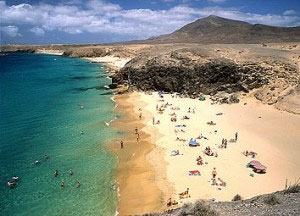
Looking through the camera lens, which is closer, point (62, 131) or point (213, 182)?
point (213, 182)

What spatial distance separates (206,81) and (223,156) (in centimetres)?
2779

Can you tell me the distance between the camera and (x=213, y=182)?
26.8 metres

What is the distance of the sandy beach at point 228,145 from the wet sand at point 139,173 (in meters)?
0.44

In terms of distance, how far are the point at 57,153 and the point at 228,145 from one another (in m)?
17.9

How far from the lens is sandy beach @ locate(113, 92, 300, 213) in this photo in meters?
26.4

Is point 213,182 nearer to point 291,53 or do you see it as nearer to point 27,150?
point 27,150

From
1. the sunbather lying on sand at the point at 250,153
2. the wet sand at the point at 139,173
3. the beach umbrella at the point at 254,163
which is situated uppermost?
the beach umbrella at the point at 254,163

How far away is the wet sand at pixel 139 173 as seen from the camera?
24.7m

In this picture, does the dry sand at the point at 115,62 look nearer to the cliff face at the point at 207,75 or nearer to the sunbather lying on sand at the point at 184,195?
the cliff face at the point at 207,75

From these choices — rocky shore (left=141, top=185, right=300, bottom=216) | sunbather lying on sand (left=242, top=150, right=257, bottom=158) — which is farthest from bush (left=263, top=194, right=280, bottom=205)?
sunbather lying on sand (left=242, top=150, right=257, bottom=158)

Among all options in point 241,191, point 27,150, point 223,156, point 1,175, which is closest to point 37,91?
point 27,150

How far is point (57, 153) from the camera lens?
114 feet

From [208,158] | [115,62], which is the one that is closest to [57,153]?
[208,158]

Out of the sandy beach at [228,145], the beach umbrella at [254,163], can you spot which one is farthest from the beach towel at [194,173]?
the beach umbrella at [254,163]
